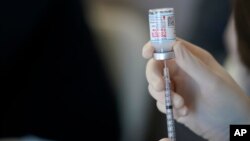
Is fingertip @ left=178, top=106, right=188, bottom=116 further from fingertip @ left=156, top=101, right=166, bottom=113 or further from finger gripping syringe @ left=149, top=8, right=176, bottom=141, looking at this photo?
finger gripping syringe @ left=149, top=8, right=176, bottom=141

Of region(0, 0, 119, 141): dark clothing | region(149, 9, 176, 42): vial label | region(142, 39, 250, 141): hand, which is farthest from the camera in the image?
region(0, 0, 119, 141): dark clothing

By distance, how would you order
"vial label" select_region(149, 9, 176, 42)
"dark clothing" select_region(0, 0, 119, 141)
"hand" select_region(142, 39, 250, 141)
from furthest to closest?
"dark clothing" select_region(0, 0, 119, 141)
"hand" select_region(142, 39, 250, 141)
"vial label" select_region(149, 9, 176, 42)

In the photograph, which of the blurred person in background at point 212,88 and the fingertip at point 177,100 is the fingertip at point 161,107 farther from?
the fingertip at point 177,100

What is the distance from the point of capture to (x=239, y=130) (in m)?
1.07

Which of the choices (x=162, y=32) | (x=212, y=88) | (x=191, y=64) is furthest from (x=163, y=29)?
(x=212, y=88)

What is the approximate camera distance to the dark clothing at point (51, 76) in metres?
1.06

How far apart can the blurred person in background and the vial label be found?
12 cm

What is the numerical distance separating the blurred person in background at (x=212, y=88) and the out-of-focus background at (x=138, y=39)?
37mm

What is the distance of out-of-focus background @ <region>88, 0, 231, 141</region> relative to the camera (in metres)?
1.07

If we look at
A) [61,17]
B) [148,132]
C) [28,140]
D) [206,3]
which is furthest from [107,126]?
[206,3]

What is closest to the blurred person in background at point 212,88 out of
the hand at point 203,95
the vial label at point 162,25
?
the hand at point 203,95

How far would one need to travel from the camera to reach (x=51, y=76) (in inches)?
42.7

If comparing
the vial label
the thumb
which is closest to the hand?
the thumb

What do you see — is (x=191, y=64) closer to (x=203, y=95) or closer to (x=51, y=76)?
(x=203, y=95)
